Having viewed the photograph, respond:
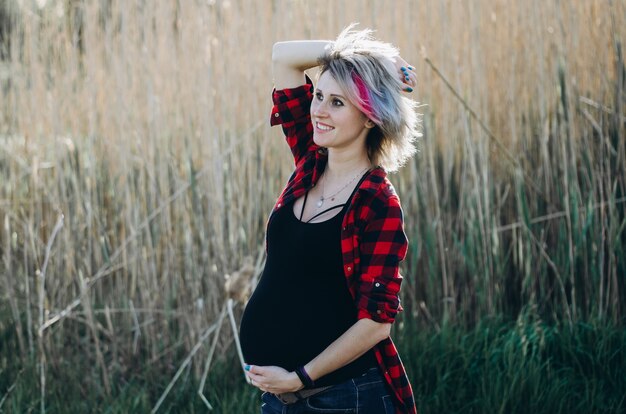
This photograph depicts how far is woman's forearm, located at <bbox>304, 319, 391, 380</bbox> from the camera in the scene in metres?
1.67

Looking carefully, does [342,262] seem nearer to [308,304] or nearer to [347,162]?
[308,304]

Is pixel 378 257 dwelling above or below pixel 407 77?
below

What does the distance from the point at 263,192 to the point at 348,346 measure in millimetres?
1859

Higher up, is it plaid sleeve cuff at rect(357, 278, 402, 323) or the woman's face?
the woman's face

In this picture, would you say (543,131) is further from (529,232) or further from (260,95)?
(260,95)

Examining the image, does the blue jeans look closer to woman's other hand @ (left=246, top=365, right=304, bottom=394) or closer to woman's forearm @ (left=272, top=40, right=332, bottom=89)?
woman's other hand @ (left=246, top=365, right=304, bottom=394)

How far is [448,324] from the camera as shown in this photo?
3.25 m

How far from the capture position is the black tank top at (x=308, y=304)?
68.3 inches

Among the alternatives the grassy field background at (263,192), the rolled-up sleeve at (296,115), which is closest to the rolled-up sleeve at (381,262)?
the rolled-up sleeve at (296,115)

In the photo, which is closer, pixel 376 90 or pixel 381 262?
pixel 381 262

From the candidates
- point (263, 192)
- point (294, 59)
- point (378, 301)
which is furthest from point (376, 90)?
point (263, 192)

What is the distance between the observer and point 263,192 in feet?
11.4

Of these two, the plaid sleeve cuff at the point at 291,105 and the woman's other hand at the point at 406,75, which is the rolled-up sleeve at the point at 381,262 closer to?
the woman's other hand at the point at 406,75

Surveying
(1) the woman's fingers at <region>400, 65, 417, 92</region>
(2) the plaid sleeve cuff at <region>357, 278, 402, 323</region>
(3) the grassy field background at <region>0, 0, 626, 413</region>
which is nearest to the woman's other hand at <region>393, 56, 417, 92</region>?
(1) the woman's fingers at <region>400, 65, 417, 92</region>
